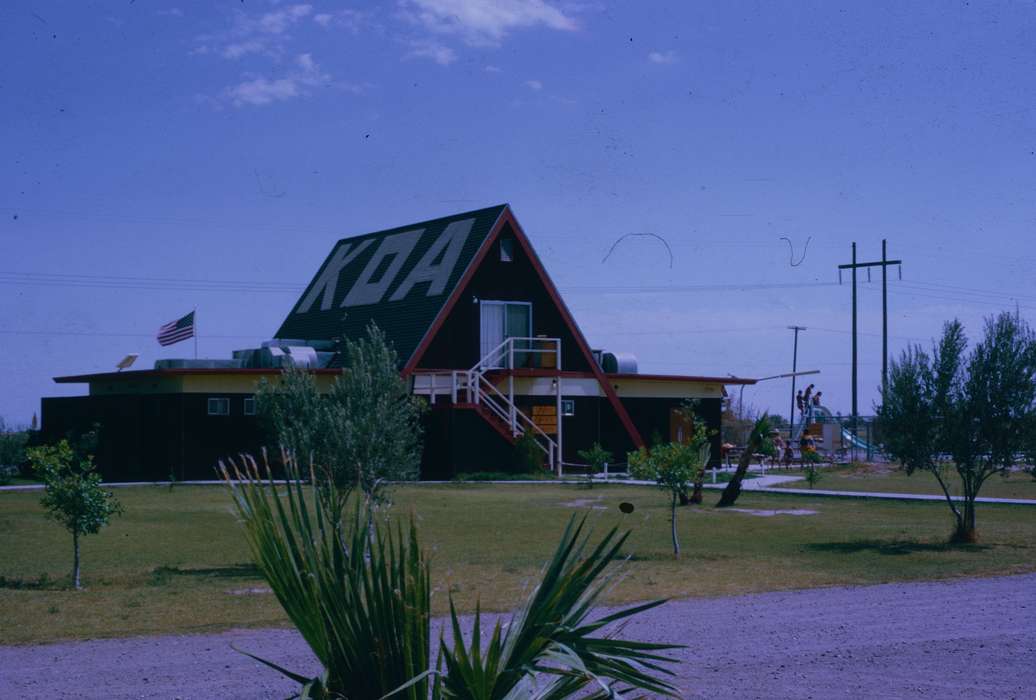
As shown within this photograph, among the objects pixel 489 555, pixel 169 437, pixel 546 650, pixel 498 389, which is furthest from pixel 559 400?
pixel 546 650

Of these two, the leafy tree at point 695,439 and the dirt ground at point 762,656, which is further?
the leafy tree at point 695,439

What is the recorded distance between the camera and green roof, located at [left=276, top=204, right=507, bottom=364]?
39531 mm

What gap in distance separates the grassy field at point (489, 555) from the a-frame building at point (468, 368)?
7634mm

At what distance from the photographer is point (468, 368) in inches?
1555

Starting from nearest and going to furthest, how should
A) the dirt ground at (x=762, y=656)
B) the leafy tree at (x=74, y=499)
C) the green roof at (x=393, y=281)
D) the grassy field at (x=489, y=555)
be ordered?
the dirt ground at (x=762, y=656), the grassy field at (x=489, y=555), the leafy tree at (x=74, y=499), the green roof at (x=393, y=281)

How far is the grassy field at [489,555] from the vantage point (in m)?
12.8

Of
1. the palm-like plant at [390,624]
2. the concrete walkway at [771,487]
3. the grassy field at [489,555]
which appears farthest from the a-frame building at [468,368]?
the palm-like plant at [390,624]

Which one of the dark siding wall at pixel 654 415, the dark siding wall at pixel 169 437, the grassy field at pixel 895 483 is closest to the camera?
the grassy field at pixel 895 483

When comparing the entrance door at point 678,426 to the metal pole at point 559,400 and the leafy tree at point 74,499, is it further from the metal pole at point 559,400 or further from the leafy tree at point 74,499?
the leafy tree at point 74,499

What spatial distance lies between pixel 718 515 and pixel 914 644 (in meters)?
14.3

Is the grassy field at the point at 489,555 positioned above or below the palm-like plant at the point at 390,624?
below

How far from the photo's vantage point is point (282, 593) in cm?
374

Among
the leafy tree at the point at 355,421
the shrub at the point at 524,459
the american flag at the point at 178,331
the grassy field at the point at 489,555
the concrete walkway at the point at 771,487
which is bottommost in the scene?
the grassy field at the point at 489,555

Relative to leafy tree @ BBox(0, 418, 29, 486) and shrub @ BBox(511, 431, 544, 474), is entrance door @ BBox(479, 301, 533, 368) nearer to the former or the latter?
shrub @ BBox(511, 431, 544, 474)
